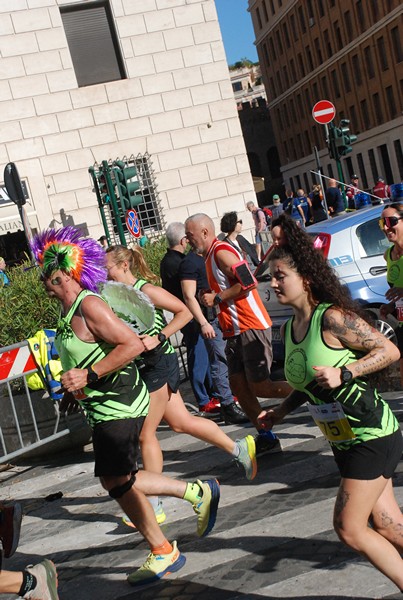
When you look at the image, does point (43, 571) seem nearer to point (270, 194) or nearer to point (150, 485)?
point (150, 485)

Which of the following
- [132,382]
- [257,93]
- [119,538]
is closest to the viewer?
[132,382]

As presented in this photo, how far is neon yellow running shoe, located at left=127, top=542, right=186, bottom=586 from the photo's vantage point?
16.0 ft

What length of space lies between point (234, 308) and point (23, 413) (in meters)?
2.71

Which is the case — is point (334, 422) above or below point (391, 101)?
below

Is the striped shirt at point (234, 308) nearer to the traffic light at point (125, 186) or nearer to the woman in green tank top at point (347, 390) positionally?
the woman in green tank top at point (347, 390)

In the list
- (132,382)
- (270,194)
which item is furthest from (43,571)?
(270,194)

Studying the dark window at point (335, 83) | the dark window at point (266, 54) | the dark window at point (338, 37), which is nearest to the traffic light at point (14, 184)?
the dark window at point (338, 37)

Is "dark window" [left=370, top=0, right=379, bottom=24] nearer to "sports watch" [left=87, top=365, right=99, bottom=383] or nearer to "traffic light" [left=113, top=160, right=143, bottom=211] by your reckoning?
"traffic light" [left=113, top=160, right=143, bottom=211]

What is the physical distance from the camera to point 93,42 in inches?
918

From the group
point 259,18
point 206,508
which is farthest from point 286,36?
point 206,508

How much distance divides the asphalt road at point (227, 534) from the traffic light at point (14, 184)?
5.57 m

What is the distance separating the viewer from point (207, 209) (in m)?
24.2

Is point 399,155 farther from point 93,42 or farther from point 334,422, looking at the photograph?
point 334,422

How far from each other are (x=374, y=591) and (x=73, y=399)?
82.6 inches
